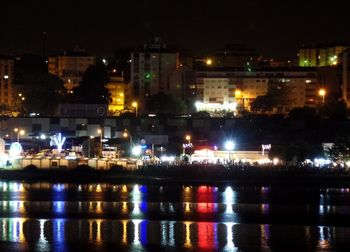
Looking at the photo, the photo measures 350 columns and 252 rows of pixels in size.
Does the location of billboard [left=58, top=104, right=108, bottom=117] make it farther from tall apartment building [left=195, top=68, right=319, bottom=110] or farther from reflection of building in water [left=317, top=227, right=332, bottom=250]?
reflection of building in water [left=317, top=227, right=332, bottom=250]

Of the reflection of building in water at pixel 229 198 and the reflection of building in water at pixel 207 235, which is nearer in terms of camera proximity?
the reflection of building in water at pixel 207 235

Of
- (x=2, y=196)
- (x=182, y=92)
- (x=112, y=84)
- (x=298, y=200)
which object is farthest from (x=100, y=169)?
(x=112, y=84)

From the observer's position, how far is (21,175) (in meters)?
19.9

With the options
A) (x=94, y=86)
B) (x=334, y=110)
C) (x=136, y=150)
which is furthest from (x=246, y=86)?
(x=136, y=150)

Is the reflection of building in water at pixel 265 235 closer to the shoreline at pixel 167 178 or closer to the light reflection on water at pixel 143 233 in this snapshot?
the light reflection on water at pixel 143 233

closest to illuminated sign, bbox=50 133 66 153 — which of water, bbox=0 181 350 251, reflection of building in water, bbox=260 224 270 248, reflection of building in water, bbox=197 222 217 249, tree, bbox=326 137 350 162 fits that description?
water, bbox=0 181 350 251

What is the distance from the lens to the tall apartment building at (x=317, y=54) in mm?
52312

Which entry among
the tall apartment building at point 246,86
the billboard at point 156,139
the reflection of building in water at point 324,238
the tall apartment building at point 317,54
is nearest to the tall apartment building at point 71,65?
the tall apartment building at point 246,86

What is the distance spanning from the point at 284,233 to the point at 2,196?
242 inches

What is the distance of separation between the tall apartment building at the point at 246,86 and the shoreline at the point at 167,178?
2054 centimetres

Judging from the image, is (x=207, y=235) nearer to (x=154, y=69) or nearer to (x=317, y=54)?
(x=154, y=69)

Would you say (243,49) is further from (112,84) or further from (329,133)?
(329,133)

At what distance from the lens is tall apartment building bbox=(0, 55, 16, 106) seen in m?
41.2

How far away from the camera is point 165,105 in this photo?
1367 inches
